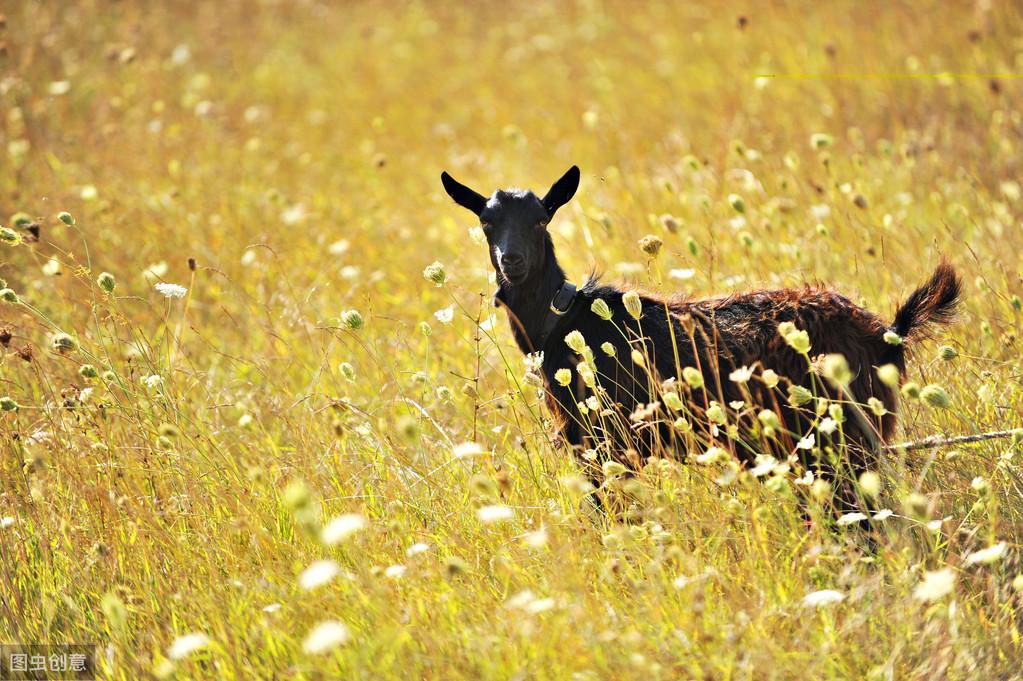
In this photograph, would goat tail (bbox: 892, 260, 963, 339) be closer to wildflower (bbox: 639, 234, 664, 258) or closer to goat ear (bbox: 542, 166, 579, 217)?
wildflower (bbox: 639, 234, 664, 258)

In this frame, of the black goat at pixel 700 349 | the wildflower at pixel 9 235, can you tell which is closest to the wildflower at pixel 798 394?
the black goat at pixel 700 349

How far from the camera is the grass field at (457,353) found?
2775mm

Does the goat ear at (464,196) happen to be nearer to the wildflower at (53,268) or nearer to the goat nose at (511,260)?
the goat nose at (511,260)

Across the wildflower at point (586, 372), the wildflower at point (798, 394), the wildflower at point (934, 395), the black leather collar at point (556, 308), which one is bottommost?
the wildflower at point (934, 395)

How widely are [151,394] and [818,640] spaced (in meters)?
2.73

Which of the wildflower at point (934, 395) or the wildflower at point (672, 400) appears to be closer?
the wildflower at point (934, 395)

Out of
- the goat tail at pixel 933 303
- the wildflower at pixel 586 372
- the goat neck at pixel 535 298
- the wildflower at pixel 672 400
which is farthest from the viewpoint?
the goat neck at pixel 535 298

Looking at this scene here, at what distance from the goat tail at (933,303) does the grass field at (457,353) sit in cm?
31

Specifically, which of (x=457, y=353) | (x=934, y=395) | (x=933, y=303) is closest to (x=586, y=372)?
(x=934, y=395)

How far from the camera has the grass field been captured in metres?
2.78

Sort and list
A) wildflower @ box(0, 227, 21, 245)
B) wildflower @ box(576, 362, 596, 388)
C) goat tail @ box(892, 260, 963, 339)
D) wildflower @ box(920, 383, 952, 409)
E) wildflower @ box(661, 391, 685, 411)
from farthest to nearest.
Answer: goat tail @ box(892, 260, 963, 339) < wildflower @ box(0, 227, 21, 245) < wildflower @ box(576, 362, 596, 388) < wildflower @ box(661, 391, 685, 411) < wildflower @ box(920, 383, 952, 409)

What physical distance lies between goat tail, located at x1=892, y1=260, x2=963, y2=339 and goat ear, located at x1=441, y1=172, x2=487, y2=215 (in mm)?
1749

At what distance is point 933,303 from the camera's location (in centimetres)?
357

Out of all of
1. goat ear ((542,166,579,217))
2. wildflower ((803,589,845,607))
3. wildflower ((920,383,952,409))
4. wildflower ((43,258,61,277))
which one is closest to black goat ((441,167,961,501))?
goat ear ((542,166,579,217))
